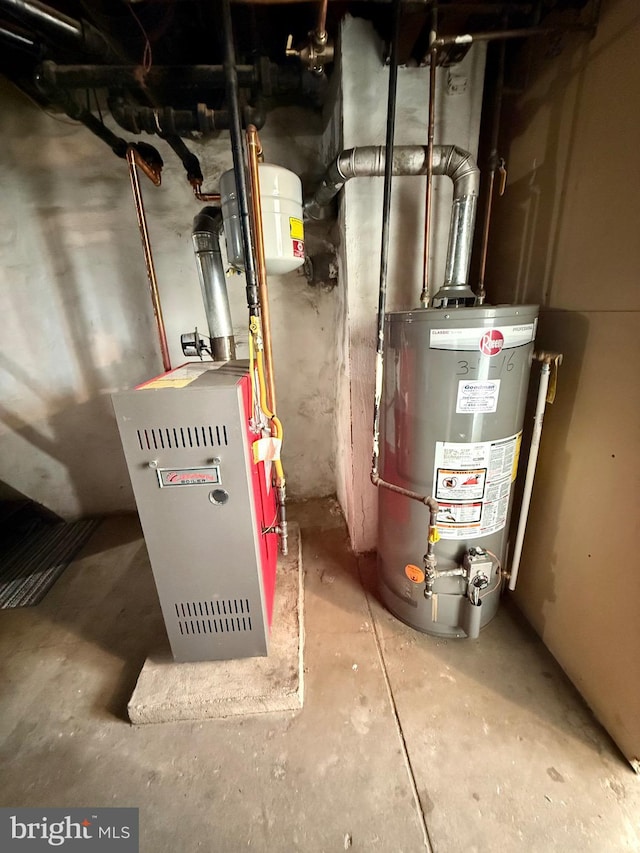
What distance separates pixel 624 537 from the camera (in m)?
0.97

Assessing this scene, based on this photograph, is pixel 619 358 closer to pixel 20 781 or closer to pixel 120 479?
pixel 20 781

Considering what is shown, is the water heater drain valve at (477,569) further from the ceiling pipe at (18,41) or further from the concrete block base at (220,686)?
the ceiling pipe at (18,41)

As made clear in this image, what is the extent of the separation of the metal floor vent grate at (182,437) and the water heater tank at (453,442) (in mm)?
629

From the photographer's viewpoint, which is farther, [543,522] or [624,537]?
[543,522]

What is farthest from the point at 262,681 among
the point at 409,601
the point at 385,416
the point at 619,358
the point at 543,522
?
the point at 619,358

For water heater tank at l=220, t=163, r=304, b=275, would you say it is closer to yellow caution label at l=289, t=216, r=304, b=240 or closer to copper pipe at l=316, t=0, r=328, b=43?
yellow caution label at l=289, t=216, r=304, b=240

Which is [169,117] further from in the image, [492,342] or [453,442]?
[453,442]

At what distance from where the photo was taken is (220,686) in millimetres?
1156

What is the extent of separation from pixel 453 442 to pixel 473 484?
6.7 inches

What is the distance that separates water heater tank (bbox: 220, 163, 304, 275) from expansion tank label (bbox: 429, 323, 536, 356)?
653 mm

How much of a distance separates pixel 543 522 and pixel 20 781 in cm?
188

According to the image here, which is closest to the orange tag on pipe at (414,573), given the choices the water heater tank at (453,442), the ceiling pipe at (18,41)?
the water heater tank at (453,442)

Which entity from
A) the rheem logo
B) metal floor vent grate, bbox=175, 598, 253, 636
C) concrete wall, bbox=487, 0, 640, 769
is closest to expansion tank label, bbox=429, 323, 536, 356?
the rheem logo

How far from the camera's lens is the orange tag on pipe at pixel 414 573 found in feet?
4.25
